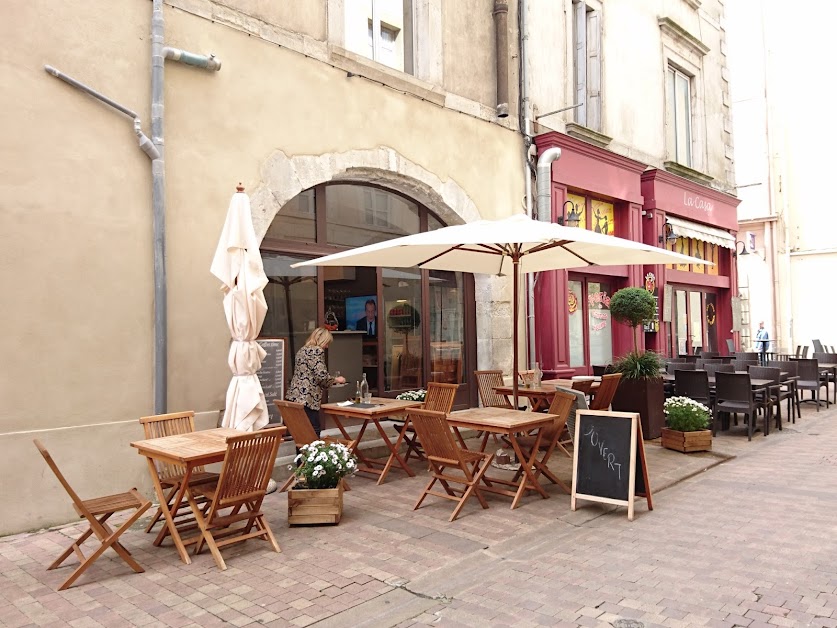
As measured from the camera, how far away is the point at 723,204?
15.6 metres

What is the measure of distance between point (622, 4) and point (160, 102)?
10.1 metres

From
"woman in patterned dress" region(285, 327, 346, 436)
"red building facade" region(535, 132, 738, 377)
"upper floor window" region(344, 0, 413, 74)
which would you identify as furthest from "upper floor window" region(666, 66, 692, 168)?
"woman in patterned dress" region(285, 327, 346, 436)

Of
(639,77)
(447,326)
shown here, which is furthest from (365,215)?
(639,77)

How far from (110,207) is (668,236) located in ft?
34.5

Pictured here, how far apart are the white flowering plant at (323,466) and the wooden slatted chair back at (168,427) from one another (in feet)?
2.99

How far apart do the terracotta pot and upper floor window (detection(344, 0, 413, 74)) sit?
16.5ft

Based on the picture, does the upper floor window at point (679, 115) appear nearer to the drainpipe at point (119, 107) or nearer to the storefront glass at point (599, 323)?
the storefront glass at point (599, 323)

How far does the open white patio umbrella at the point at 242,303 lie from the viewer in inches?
214

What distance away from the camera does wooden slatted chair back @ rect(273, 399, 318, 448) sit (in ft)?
18.6

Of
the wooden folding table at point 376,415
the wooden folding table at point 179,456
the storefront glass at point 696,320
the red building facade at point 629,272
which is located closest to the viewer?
the wooden folding table at point 179,456

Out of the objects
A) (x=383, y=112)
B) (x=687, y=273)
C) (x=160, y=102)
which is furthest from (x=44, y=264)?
(x=687, y=273)

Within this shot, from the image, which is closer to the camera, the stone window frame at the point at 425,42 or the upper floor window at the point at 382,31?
the upper floor window at the point at 382,31

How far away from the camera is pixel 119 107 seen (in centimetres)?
555

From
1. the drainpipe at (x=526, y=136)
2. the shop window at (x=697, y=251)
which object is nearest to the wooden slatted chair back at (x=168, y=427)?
the drainpipe at (x=526, y=136)
